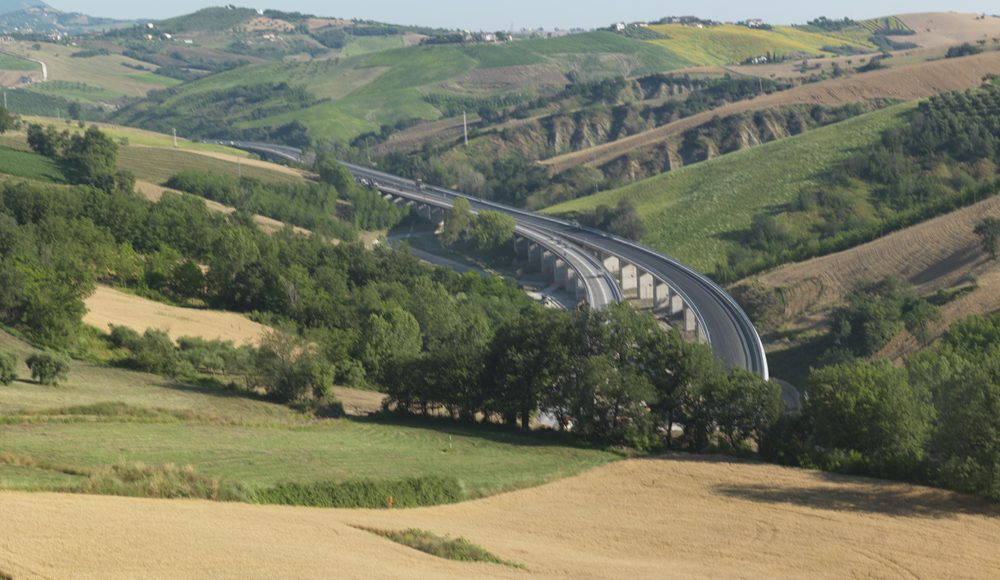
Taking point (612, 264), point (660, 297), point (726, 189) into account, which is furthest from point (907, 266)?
point (726, 189)

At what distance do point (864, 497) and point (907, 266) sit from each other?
64296 mm

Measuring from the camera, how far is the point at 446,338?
78875mm

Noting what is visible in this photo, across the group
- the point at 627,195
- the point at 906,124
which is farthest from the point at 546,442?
the point at 906,124

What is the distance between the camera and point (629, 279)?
117 meters

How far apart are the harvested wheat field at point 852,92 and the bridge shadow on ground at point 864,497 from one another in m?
132

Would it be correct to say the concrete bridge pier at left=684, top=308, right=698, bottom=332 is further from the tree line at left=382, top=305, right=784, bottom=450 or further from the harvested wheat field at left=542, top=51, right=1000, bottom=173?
the harvested wheat field at left=542, top=51, right=1000, bottom=173

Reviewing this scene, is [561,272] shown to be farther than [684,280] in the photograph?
Yes

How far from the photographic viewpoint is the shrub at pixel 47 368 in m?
56.6

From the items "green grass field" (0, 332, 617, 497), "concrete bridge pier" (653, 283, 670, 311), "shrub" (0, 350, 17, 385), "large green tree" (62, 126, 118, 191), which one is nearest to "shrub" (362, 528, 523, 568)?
"green grass field" (0, 332, 617, 497)

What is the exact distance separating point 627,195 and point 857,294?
5751cm

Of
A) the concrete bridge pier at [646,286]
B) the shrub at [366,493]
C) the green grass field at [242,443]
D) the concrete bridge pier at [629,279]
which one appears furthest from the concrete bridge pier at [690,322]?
the shrub at [366,493]

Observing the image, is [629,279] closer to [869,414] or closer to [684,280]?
[684,280]

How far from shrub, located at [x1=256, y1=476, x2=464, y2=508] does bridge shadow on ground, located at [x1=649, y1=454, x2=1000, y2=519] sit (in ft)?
31.9

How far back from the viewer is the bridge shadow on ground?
44250 mm
